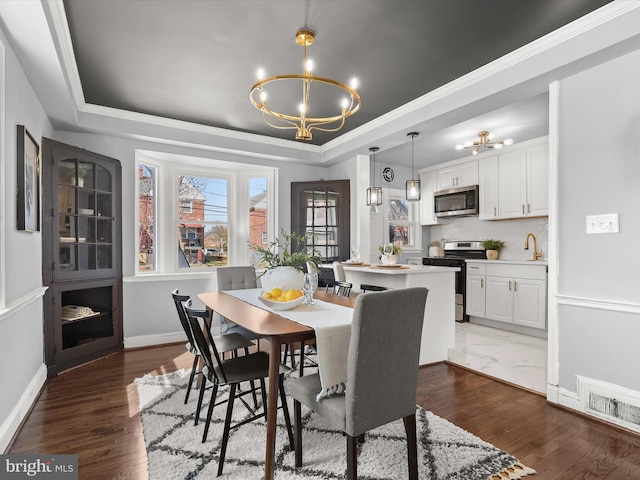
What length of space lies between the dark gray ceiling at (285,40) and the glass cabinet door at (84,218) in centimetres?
74

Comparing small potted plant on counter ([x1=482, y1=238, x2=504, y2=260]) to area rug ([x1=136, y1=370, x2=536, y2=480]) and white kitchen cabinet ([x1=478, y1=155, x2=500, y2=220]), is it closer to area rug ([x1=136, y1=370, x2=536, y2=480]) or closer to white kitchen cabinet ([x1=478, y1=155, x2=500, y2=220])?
white kitchen cabinet ([x1=478, y1=155, x2=500, y2=220])

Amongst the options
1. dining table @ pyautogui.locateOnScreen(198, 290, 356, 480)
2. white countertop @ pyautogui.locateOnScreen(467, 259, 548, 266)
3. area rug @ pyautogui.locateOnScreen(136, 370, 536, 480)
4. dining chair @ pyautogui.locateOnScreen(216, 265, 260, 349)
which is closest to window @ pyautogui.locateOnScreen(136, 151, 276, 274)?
dining chair @ pyautogui.locateOnScreen(216, 265, 260, 349)

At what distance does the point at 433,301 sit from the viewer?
11.4ft

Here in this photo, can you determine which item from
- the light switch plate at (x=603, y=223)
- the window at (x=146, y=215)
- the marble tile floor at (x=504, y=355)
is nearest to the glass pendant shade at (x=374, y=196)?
the marble tile floor at (x=504, y=355)

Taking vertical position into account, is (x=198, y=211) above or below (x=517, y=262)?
above

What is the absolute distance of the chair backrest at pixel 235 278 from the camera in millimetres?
3426

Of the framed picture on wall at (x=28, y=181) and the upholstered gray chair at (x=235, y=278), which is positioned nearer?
the framed picture on wall at (x=28, y=181)

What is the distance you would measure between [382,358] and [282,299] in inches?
32.6

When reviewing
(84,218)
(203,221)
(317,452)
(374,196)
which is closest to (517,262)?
(374,196)

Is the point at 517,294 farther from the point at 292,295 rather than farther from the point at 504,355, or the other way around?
the point at 292,295

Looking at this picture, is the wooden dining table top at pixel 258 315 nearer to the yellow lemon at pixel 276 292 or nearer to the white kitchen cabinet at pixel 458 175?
the yellow lemon at pixel 276 292

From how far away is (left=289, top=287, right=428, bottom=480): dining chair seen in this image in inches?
58.7

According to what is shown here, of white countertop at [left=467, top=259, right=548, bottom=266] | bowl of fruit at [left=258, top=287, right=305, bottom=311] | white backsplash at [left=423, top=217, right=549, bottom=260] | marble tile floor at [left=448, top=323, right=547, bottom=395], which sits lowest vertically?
marble tile floor at [left=448, top=323, right=547, bottom=395]

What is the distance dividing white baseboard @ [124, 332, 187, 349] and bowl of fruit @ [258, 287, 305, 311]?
2.49 metres
